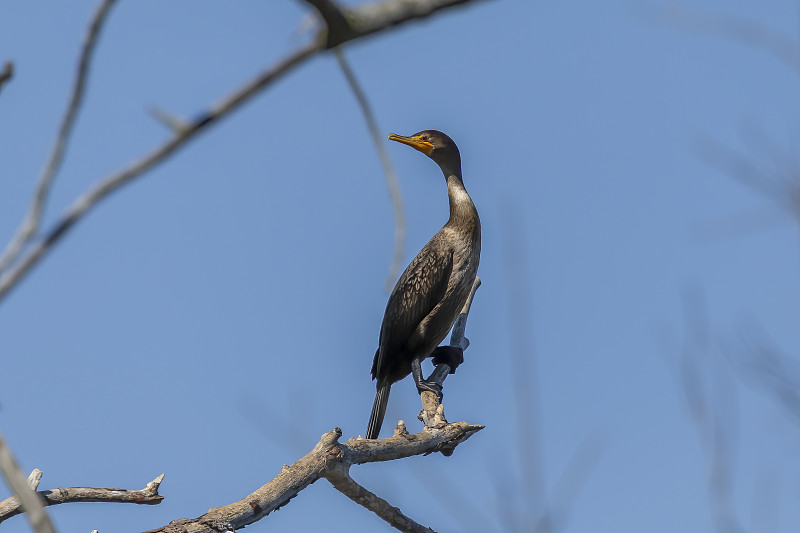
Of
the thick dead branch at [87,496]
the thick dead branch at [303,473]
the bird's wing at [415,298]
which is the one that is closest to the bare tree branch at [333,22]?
the thick dead branch at [303,473]

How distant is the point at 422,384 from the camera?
597cm

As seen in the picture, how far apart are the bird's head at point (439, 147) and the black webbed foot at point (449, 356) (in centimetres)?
130

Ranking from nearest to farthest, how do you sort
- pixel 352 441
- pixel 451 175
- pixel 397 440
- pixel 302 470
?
pixel 302 470 < pixel 352 441 < pixel 397 440 < pixel 451 175

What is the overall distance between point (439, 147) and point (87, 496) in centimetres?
400

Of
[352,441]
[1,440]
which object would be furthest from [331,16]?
[352,441]

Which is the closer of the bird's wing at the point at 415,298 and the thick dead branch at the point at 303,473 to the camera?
the thick dead branch at the point at 303,473

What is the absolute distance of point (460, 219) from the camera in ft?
21.5

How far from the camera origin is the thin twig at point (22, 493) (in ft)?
3.08

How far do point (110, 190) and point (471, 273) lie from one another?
5.41 m

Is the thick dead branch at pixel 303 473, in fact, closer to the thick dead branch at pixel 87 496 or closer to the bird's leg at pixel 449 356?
the thick dead branch at pixel 87 496

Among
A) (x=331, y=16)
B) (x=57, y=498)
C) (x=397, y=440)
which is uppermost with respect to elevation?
(x=397, y=440)

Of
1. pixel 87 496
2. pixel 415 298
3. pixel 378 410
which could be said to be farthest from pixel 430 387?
pixel 87 496

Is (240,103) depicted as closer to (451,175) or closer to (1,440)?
(1,440)

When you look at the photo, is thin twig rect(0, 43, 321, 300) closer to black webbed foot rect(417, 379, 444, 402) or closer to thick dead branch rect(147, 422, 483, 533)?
thick dead branch rect(147, 422, 483, 533)
